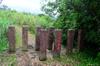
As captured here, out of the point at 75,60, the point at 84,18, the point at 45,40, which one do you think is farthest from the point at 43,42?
the point at 84,18

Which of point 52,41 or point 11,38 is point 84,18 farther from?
point 11,38

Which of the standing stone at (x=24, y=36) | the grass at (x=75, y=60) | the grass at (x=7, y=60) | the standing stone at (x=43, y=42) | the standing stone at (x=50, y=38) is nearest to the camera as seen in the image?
the grass at (x=7, y=60)

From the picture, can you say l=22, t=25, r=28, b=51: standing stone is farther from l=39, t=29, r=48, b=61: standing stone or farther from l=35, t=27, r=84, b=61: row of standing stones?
l=39, t=29, r=48, b=61: standing stone

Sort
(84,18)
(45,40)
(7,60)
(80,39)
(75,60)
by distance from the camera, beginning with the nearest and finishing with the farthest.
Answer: (7,60)
(45,40)
(75,60)
(84,18)
(80,39)

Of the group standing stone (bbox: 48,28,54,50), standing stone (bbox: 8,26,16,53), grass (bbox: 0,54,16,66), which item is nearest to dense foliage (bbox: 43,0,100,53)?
standing stone (bbox: 48,28,54,50)

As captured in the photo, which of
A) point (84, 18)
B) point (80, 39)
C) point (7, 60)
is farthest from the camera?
point (80, 39)

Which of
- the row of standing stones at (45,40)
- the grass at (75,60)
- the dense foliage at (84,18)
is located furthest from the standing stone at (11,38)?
the dense foliage at (84,18)

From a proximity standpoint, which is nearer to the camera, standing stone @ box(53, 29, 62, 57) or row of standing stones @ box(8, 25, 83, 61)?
row of standing stones @ box(8, 25, 83, 61)

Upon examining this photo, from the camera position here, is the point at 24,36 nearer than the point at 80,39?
Yes

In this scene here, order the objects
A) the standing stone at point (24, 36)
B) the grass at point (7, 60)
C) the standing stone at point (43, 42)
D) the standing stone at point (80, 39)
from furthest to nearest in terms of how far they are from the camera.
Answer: the standing stone at point (80, 39)
the standing stone at point (24, 36)
the standing stone at point (43, 42)
the grass at point (7, 60)

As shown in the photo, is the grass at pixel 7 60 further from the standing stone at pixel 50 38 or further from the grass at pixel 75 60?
the standing stone at pixel 50 38

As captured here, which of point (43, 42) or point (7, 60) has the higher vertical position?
point (43, 42)

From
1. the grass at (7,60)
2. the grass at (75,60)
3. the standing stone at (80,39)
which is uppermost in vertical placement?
the standing stone at (80,39)

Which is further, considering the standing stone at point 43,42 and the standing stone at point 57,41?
the standing stone at point 57,41
